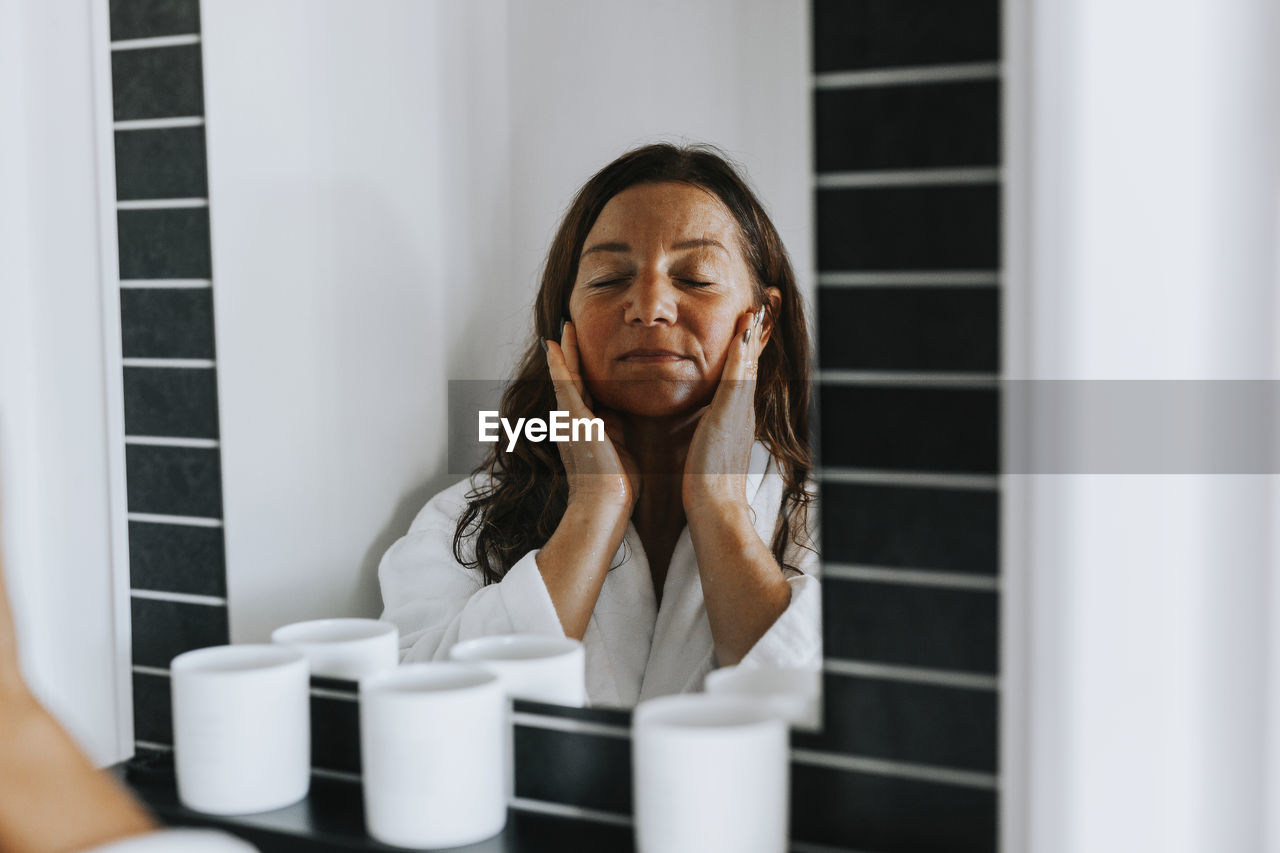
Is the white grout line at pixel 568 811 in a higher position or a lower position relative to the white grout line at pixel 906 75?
lower

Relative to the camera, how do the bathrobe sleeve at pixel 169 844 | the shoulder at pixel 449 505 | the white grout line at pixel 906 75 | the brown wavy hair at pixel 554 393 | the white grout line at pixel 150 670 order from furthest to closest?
the white grout line at pixel 150 670 < the shoulder at pixel 449 505 < the brown wavy hair at pixel 554 393 < the white grout line at pixel 906 75 < the bathrobe sleeve at pixel 169 844

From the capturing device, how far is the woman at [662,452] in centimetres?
74

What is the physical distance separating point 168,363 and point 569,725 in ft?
1.57

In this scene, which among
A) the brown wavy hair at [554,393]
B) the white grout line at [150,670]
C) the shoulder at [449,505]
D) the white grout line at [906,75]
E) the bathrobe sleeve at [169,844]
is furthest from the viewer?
the white grout line at [150,670]

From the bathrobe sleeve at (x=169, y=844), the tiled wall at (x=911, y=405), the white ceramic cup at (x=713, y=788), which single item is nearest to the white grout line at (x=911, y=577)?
the tiled wall at (x=911, y=405)

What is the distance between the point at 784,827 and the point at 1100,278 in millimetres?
373

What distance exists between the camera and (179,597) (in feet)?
3.13

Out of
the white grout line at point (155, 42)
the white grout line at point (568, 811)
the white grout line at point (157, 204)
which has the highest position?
the white grout line at point (155, 42)

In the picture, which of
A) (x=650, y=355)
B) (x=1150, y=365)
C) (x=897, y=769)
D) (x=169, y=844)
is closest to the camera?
(x=169, y=844)

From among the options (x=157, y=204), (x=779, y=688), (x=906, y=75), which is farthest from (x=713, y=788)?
(x=157, y=204)

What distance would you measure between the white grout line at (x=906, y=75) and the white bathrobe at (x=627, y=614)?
0.25 metres

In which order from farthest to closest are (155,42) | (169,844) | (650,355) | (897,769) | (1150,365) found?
(155,42) → (650,355) → (897,769) → (1150,365) → (169,844)

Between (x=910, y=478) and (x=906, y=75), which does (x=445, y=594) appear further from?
(x=906, y=75)

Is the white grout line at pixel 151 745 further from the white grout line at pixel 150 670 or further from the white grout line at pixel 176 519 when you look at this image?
the white grout line at pixel 176 519
